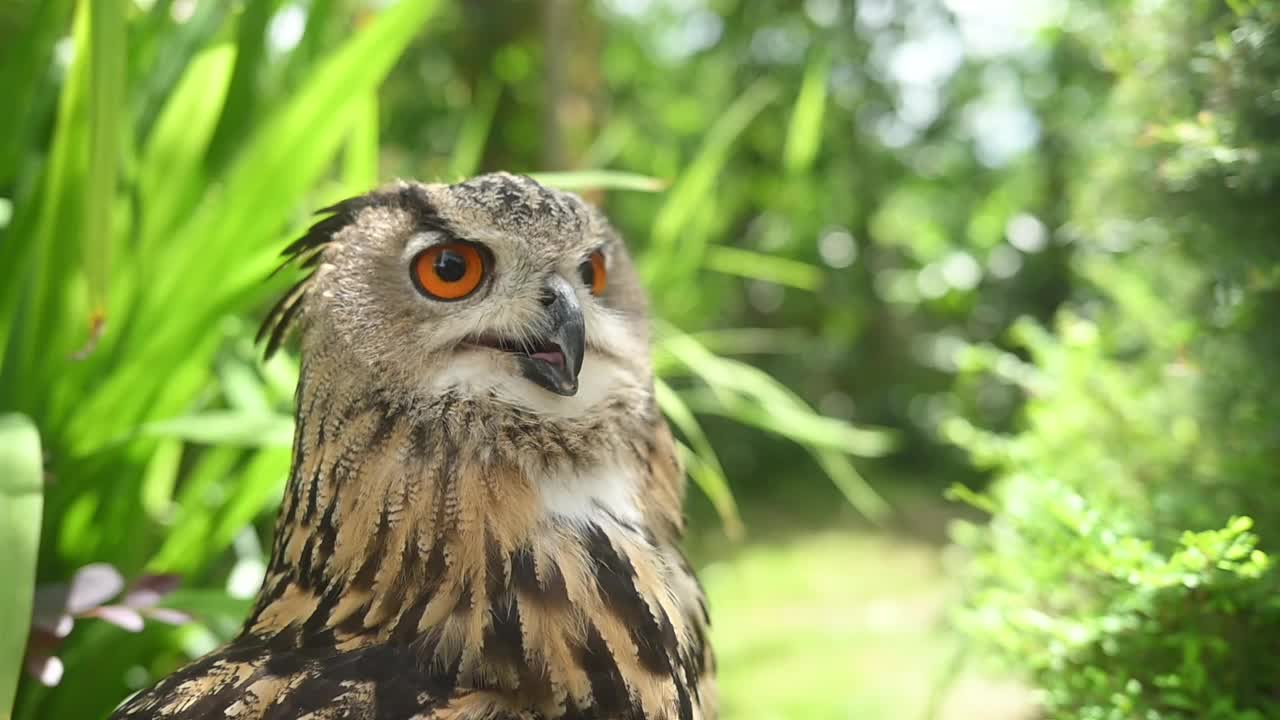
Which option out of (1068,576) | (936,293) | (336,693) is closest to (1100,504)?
(1068,576)

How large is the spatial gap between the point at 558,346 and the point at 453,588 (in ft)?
0.78

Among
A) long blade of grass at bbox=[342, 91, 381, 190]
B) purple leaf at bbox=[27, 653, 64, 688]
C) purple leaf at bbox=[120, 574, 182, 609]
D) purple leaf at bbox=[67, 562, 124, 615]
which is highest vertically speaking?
long blade of grass at bbox=[342, 91, 381, 190]

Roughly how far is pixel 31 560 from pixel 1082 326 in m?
1.39

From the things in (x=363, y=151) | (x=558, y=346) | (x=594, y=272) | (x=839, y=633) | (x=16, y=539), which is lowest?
(x=16, y=539)

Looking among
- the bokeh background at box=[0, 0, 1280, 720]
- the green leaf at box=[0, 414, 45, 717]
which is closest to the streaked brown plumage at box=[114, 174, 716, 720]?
the green leaf at box=[0, 414, 45, 717]

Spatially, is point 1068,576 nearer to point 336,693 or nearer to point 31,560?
point 336,693

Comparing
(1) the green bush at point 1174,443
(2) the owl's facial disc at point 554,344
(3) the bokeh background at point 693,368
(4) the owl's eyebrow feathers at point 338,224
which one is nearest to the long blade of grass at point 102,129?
(3) the bokeh background at point 693,368

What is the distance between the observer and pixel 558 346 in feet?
2.70

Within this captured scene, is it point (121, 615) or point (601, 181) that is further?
point (601, 181)

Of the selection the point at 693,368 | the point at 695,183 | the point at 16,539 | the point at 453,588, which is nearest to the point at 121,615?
the point at 16,539

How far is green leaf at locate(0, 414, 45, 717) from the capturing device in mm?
739

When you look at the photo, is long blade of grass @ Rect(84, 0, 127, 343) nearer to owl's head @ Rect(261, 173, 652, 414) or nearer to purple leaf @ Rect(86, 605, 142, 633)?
owl's head @ Rect(261, 173, 652, 414)

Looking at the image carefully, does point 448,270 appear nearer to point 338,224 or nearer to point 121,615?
point 338,224

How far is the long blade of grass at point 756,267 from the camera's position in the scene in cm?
208
